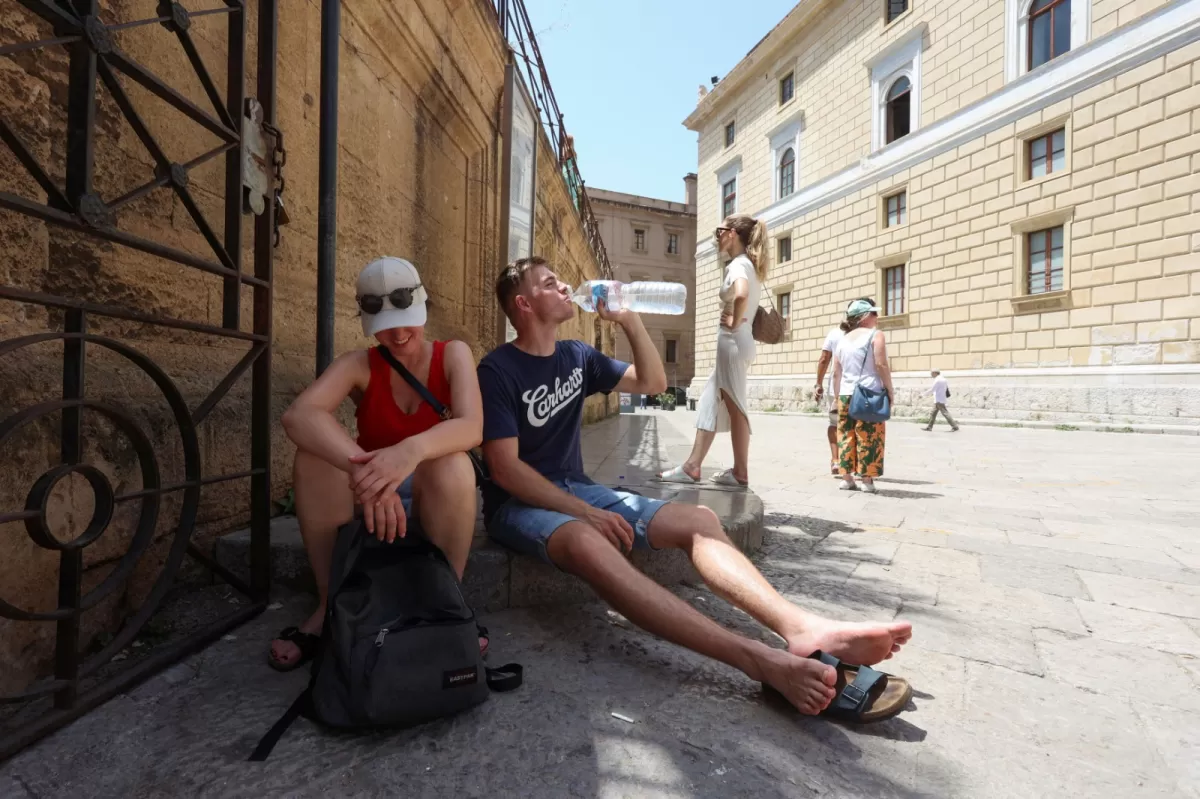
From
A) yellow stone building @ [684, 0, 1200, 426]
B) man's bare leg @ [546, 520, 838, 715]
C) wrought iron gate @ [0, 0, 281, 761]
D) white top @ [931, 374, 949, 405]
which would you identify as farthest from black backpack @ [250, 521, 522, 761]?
yellow stone building @ [684, 0, 1200, 426]

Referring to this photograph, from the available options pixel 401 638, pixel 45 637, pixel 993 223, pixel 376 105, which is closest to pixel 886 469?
pixel 376 105

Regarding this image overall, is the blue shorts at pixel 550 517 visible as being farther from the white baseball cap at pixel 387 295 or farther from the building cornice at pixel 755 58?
the building cornice at pixel 755 58

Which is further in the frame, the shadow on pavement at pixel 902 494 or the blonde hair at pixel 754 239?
the shadow on pavement at pixel 902 494

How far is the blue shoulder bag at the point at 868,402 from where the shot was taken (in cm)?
504

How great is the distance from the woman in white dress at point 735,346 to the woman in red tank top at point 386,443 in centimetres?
235

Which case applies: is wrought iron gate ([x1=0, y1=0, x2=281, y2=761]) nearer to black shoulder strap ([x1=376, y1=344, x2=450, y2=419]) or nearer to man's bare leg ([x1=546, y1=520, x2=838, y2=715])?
black shoulder strap ([x1=376, y1=344, x2=450, y2=419])

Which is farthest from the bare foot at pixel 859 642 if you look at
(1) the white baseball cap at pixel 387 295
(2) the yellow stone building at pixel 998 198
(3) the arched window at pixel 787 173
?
(3) the arched window at pixel 787 173

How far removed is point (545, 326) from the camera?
8.30 ft

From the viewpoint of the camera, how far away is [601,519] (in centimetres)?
218

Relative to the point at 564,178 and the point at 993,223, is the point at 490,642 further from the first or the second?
the point at 993,223

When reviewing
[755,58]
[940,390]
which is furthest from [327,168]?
[755,58]

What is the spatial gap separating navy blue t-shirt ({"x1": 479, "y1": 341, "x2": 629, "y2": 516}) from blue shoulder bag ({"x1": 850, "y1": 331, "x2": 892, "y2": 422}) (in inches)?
128

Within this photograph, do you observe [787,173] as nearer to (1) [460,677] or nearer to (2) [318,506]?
(2) [318,506]

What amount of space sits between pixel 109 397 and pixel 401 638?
131 centimetres
